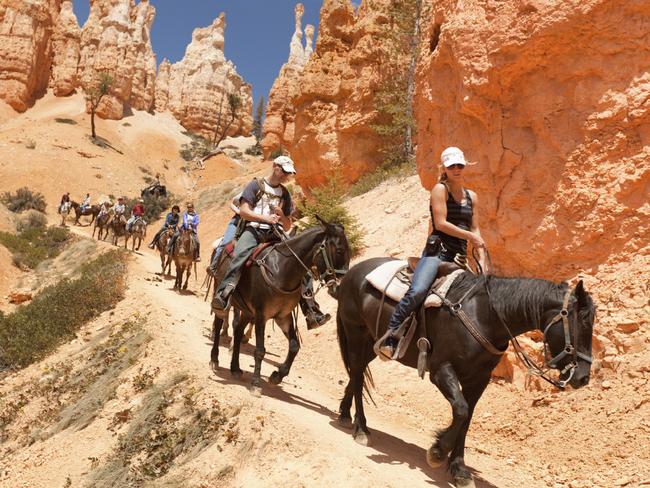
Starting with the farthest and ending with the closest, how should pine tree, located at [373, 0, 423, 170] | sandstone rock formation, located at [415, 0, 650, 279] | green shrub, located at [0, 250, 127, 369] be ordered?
pine tree, located at [373, 0, 423, 170]
green shrub, located at [0, 250, 127, 369]
sandstone rock formation, located at [415, 0, 650, 279]

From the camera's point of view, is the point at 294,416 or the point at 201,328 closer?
the point at 294,416

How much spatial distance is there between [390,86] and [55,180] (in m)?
32.2

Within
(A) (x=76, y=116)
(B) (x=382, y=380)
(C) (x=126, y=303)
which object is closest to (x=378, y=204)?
(C) (x=126, y=303)

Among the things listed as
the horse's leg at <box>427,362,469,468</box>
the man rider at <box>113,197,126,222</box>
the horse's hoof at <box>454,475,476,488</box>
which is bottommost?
the horse's hoof at <box>454,475,476,488</box>

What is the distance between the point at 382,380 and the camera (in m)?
10.7

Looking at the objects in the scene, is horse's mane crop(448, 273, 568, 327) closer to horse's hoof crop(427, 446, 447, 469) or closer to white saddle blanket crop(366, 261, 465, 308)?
white saddle blanket crop(366, 261, 465, 308)

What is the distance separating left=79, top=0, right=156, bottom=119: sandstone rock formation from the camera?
64312mm

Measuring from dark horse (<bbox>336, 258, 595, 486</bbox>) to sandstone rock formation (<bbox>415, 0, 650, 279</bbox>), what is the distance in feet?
9.50

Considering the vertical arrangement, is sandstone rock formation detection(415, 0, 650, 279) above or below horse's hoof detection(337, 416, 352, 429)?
above

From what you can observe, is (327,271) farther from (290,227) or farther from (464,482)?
(464,482)

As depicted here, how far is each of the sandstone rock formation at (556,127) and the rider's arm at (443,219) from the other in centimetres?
284

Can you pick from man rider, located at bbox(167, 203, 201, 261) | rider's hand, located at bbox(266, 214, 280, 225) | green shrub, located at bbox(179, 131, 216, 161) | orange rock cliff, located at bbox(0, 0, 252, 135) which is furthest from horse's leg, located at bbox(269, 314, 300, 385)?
orange rock cliff, located at bbox(0, 0, 252, 135)

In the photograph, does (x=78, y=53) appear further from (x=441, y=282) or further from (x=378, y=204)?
(x=441, y=282)

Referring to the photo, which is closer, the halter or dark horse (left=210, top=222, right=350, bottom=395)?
the halter
